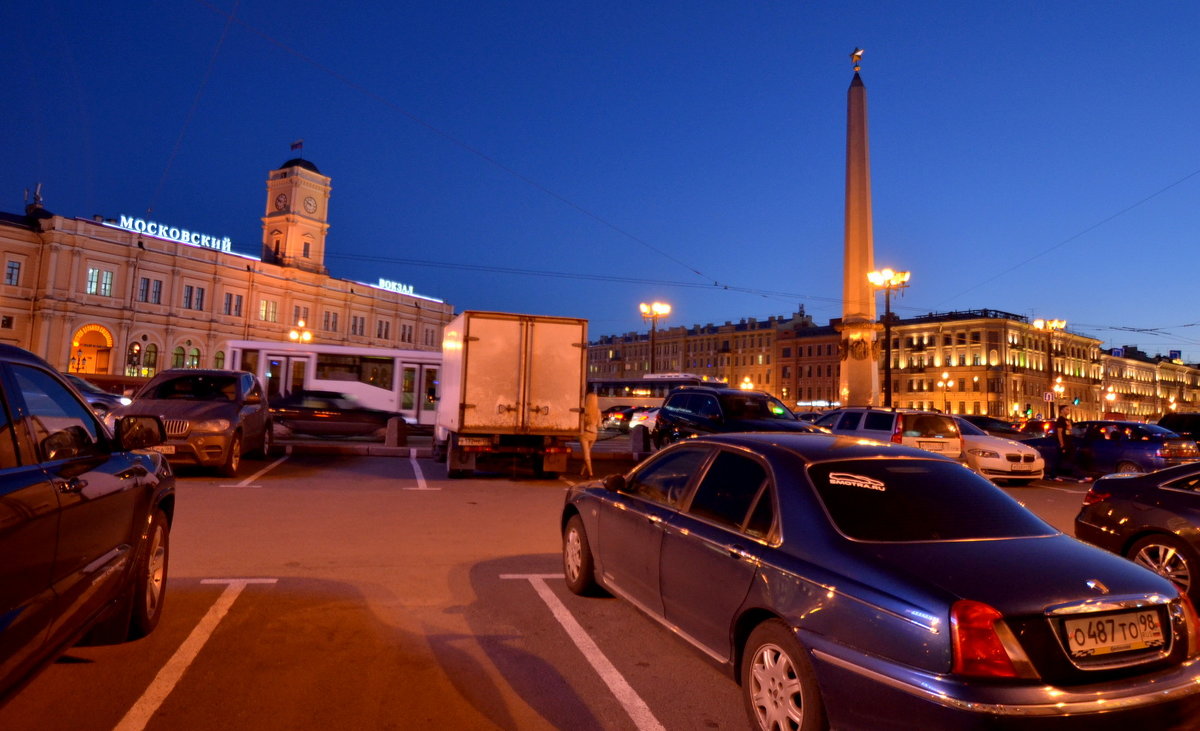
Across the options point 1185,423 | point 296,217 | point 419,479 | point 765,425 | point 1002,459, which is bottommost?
point 419,479

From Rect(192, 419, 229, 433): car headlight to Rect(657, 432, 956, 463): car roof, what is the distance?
10.4 meters

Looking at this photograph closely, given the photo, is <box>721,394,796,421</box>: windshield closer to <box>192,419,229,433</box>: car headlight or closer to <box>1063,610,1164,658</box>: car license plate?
<box>192,419,229,433</box>: car headlight

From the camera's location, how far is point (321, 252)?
260 feet

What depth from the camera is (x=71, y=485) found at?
329 centimetres

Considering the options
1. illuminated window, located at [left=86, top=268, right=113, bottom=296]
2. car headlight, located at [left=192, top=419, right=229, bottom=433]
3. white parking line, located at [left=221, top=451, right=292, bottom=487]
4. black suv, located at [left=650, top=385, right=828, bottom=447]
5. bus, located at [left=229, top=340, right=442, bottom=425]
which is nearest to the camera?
white parking line, located at [left=221, top=451, right=292, bottom=487]

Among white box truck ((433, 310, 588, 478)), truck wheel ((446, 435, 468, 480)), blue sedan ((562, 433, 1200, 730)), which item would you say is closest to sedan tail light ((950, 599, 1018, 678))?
blue sedan ((562, 433, 1200, 730))

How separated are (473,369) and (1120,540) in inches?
387

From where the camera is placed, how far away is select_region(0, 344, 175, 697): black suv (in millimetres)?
2729

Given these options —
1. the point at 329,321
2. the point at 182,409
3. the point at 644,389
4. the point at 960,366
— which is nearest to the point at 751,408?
the point at 182,409

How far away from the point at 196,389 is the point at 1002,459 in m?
15.7

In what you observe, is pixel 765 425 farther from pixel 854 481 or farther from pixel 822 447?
pixel 854 481

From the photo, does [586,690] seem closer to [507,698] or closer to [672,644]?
[507,698]

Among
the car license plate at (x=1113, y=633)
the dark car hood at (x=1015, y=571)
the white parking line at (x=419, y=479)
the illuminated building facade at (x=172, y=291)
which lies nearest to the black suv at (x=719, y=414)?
the white parking line at (x=419, y=479)

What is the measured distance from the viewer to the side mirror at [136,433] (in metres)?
4.21
